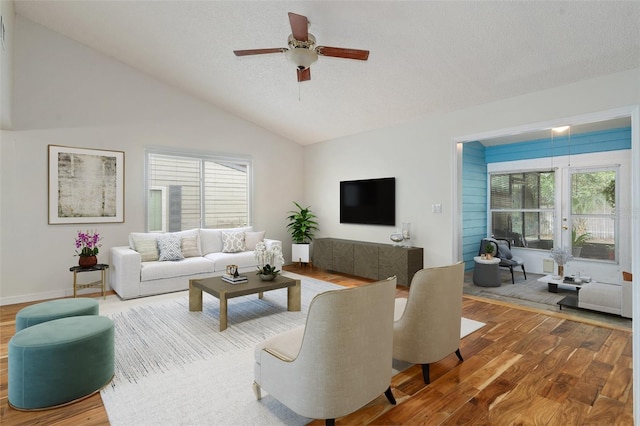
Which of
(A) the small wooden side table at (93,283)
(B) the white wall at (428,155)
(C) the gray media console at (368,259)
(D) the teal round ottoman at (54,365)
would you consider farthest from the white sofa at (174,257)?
(D) the teal round ottoman at (54,365)

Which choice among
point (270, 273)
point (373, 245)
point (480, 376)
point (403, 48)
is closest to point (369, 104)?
point (403, 48)

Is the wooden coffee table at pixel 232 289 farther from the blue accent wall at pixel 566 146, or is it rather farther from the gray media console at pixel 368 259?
the blue accent wall at pixel 566 146

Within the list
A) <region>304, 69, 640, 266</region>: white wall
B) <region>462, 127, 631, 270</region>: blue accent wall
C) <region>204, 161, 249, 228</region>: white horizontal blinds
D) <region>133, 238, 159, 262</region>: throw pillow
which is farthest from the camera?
<region>204, 161, 249, 228</region>: white horizontal blinds

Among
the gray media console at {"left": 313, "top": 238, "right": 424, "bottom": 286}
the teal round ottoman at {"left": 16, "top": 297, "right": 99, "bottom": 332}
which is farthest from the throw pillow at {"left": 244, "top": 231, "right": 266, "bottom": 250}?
the teal round ottoman at {"left": 16, "top": 297, "right": 99, "bottom": 332}

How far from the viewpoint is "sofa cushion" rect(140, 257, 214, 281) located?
4.65 metres

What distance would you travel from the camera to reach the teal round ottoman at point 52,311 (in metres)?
2.61

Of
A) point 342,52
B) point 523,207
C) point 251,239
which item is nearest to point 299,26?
point 342,52

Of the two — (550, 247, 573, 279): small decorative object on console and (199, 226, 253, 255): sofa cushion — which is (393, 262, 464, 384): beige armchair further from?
(199, 226, 253, 255): sofa cushion

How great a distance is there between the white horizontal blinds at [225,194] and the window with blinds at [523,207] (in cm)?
463

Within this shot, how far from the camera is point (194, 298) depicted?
13.2 ft

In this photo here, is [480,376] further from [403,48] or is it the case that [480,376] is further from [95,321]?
[403,48]

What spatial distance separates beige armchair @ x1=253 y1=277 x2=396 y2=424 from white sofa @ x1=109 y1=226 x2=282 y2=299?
3412mm

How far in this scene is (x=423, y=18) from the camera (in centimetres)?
315

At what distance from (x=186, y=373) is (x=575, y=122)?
15.3ft
